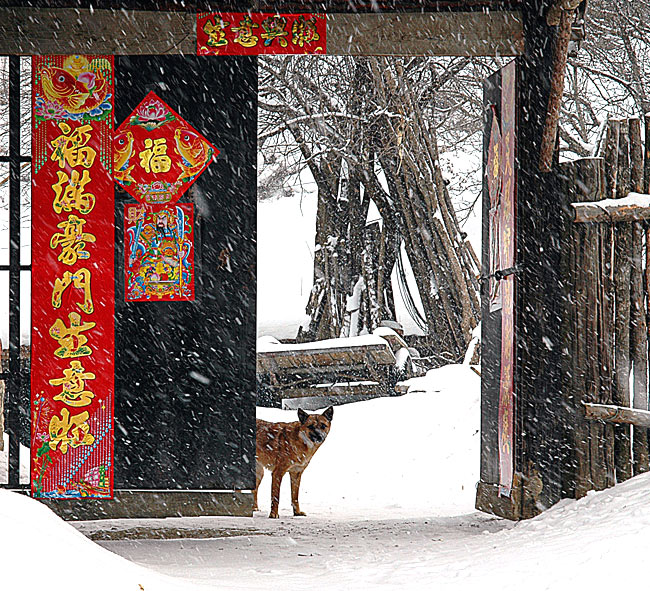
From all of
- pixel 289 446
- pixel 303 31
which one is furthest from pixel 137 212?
pixel 289 446

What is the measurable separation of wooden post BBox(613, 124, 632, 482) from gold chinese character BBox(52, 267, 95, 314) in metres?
3.35

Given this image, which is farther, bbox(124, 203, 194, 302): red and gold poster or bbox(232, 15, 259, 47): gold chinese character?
bbox(124, 203, 194, 302): red and gold poster

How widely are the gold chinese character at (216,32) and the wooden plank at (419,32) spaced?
2.26ft

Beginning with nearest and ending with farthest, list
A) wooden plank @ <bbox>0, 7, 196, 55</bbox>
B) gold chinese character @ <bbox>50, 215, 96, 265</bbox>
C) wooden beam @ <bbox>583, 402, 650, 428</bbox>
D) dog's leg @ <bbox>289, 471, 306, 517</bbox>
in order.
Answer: wooden beam @ <bbox>583, 402, 650, 428</bbox> → wooden plank @ <bbox>0, 7, 196, 55</bbox> → gold chinese character @ <bbox>50, 215, 96, 265</bbox> → dog's leg @ <bbox>289, 471, 306, 517</bbox>

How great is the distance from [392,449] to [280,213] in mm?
21939

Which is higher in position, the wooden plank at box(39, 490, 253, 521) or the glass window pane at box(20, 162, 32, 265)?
the glass window pane at box(20, 162, 32, 265)

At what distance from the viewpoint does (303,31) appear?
579cm

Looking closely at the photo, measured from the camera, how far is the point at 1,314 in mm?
18734

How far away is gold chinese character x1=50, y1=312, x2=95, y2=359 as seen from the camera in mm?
5812

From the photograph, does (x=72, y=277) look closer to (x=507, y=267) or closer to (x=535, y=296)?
(x=507, y=267)

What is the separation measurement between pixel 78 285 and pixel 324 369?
7.88m

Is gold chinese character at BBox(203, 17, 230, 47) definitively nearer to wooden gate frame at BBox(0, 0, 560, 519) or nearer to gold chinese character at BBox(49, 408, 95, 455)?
wooden gate frame at BBox(0, 0, 560, 519)

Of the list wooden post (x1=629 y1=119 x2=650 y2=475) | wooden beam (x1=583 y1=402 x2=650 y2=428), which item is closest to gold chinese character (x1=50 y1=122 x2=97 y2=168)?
wooden post (x1=629 y1=119 x2=650 y2=475)

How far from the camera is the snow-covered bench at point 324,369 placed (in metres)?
13.4
